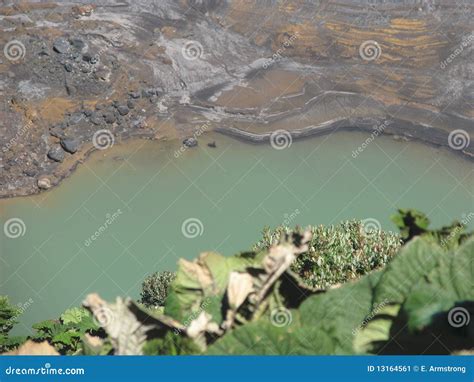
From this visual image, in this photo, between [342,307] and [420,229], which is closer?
[342,307]

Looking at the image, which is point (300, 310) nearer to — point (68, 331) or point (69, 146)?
point (68, 331)

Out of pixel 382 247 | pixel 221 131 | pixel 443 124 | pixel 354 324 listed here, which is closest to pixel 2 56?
pixel 221 131

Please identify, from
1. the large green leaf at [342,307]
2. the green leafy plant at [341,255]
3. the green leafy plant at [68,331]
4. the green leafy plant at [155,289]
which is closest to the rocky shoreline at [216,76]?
the green leafy plant at [155,289]

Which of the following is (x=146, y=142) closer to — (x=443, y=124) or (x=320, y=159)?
(x=320, y=159)

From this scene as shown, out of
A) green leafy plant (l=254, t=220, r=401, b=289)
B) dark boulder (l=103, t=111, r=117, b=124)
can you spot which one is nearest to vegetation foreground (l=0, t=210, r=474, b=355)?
green leafy plant (l=254, t=220, r=401, b=289)

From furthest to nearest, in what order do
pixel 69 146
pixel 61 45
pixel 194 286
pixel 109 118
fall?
pixel 61 45, pixel 109 118, pixel 69 146, pixel 194 286

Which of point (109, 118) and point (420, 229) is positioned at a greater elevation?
point (109, 118)

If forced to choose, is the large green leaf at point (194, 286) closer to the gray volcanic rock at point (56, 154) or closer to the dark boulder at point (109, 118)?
the gray volcanic rock at point (56, 154)

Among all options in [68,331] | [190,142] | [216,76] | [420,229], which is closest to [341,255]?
[68,331]
